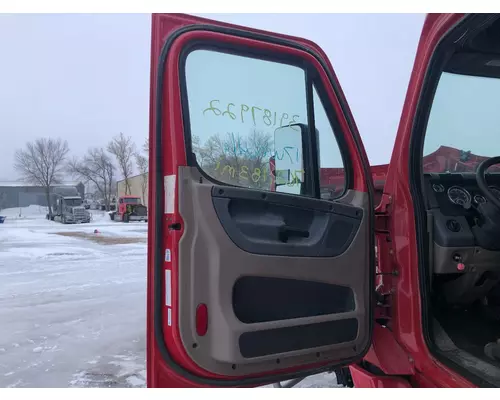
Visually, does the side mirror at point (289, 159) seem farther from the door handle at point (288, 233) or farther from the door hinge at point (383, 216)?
the door hinge at point (383, 216)

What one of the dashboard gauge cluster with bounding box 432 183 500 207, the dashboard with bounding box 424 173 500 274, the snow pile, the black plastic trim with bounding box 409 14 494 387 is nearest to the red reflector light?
the black plastic trim with bounding box 409 14 494 387

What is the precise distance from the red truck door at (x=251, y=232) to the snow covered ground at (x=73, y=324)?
7.04 ft

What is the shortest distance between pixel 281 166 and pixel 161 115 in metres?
0.59

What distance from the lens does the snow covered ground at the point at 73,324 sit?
4.10 metres

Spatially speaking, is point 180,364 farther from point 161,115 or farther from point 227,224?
point 161,115

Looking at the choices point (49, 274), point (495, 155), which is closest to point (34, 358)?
point (495, 155)

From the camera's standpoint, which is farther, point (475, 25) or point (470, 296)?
point (470, 296)

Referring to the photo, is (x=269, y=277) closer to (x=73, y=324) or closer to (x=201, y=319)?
(x=201, y=319)

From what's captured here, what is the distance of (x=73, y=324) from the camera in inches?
225

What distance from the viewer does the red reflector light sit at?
5.51 feet

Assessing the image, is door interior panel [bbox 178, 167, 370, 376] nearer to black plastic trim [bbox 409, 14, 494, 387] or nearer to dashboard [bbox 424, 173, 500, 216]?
black plastic trim [bbox 409, 14, 494, 387]

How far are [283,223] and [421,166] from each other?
2.73 ft

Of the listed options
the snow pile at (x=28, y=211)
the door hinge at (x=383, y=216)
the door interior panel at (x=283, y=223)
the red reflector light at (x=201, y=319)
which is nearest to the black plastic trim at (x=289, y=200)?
the door interior panel at (x=283, y=223)

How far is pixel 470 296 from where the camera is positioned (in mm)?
2531
